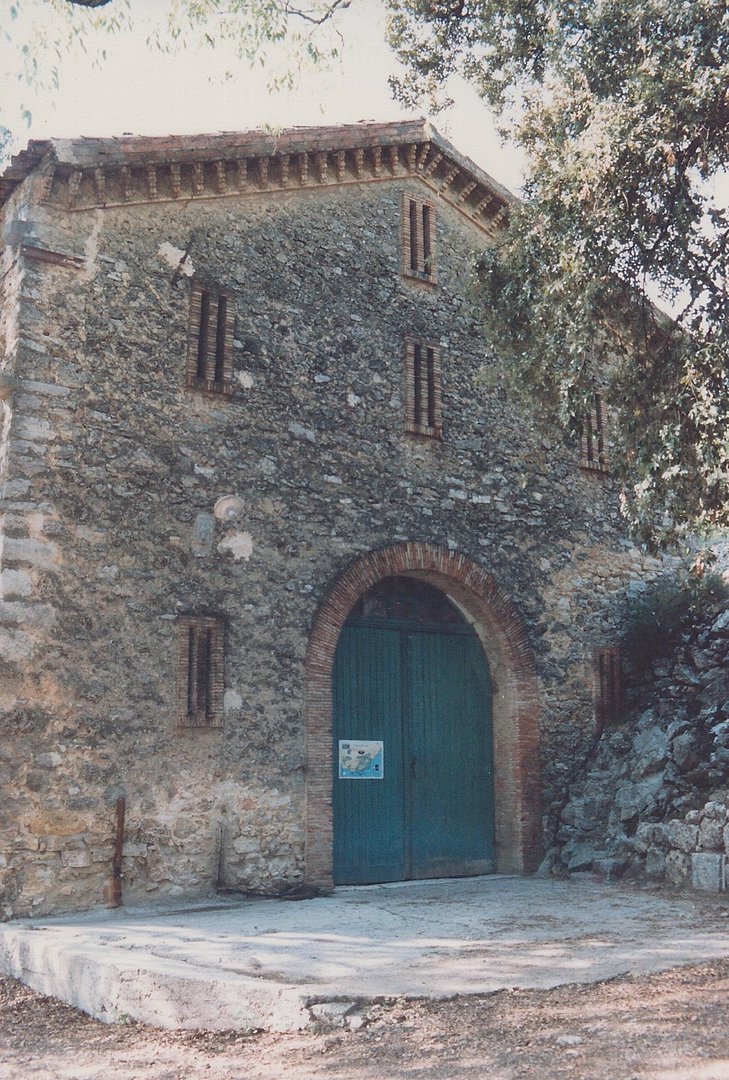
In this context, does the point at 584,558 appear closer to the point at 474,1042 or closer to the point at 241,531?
the point at 241,531

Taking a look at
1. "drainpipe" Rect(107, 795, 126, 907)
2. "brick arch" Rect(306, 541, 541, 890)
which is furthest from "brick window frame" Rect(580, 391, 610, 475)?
"drainpipe" Rect(107, 795, 126, 907)

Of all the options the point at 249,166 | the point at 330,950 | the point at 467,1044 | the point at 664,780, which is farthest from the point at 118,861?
the point at 249,166

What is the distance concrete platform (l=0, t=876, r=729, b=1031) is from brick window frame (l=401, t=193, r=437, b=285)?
21.8 feet

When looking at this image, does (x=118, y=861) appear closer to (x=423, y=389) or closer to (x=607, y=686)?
(x=423, y=389)

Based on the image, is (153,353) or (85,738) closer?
(85,738)

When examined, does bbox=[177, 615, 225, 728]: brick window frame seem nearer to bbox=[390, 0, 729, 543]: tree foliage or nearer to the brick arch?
the brick arch

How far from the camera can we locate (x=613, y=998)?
518cm

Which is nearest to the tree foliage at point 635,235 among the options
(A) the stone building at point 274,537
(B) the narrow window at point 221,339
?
(A) the stone building at point 274,537

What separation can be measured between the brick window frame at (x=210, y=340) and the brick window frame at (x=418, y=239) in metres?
2.52

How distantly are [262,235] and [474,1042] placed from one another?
764 centimetres

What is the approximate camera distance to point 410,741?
10242mm

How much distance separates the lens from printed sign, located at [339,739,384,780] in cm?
970

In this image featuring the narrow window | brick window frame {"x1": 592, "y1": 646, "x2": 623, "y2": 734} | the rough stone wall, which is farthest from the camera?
brick window frame {"x1": 592, "y1": 646, "x2": 623, "y2": 734}

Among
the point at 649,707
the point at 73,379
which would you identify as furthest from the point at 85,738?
the point at 649,707
